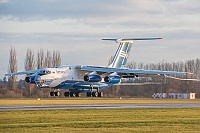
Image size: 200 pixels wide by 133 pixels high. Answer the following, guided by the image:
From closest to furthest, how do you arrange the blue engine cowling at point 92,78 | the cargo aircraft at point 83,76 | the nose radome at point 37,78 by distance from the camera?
the nose radome at point 37,78, the cargo aircraft at point 83,76, the blue engine cowling at point 92,78

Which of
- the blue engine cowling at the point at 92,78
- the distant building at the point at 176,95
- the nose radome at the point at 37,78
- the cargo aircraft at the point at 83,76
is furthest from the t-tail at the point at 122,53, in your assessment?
the distant building at the point at 176,95

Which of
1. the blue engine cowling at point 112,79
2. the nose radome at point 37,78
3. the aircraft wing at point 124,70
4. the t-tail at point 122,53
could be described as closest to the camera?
the nose radome at point 37,78

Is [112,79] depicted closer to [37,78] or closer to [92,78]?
[92,78]

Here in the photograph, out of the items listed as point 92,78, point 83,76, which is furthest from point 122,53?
point 92,78

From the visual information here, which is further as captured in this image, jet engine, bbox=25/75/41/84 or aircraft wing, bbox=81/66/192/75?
aircraft wing, bbox=81/66/192/75

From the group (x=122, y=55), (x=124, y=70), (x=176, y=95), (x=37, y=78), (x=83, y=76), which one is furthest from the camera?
(x=176, y=95)

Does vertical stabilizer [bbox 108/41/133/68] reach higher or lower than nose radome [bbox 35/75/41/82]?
higher

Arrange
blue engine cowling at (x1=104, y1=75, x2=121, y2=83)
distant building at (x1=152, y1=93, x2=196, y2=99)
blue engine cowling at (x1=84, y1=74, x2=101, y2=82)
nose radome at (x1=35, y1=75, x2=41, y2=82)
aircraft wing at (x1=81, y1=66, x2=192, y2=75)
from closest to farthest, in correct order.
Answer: nose radome at (x1=35, y1=75, x2=41, y2=82)
aircraft wing at (x1=81, y1=66, x2=192, y2=75)
blue engine cowling at (x1=84, y1=74, x2=101, y2=82)
blue engine cowling at (x1=104, y1=75, x2=121, y2=83)
distant building at (x1=152, y1=93, x2=196, y2=99)

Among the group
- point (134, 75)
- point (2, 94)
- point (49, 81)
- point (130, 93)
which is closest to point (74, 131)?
point (49, 81)

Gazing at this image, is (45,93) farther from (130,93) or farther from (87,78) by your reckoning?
(87,78)

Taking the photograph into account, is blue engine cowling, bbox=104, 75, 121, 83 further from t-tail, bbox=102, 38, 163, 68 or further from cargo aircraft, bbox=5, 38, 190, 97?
t-tail, bbox=102, 38, 163, 68

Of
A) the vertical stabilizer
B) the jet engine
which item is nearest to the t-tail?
the vertical stabilizer

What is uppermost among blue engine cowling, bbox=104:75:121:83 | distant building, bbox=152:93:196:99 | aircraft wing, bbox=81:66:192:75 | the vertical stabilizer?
the vertical stabilizer

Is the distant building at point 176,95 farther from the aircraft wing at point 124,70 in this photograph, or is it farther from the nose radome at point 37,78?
the nose radome at point 37,78
